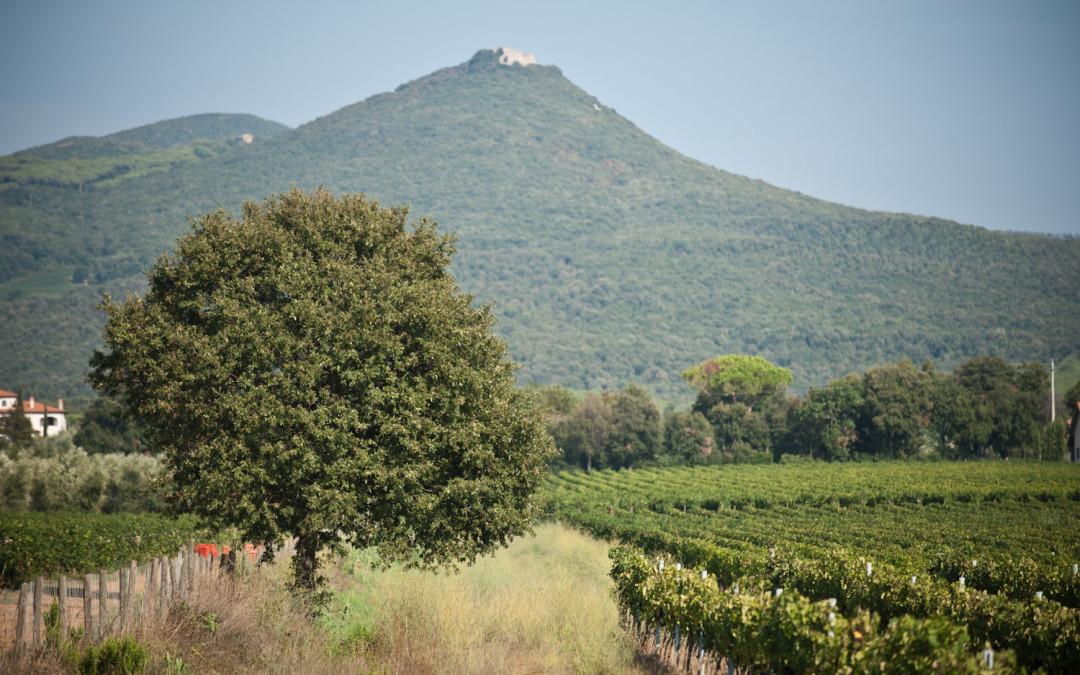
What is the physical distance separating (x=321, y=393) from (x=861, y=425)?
327ft

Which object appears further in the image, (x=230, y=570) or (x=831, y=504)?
(x=831, y=504)

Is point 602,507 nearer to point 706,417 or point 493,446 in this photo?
point 493,446

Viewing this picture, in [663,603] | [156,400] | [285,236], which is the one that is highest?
[285,236]

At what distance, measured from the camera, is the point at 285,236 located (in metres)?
20.2

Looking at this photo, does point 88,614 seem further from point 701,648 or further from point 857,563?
point 857,563

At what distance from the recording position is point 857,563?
21688 mm

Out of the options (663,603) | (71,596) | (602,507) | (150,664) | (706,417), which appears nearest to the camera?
(150,664)

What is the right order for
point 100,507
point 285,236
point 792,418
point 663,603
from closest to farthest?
point 663,603 → point 285,236 → point 100,507 → point 792,418

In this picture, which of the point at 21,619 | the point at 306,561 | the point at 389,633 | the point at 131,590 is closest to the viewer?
the point at 21,619

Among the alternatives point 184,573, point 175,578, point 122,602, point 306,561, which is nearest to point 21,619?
point 122,602

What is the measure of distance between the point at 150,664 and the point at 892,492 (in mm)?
57380

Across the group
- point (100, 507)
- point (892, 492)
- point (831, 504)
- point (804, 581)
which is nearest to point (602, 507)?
point (831, 504)

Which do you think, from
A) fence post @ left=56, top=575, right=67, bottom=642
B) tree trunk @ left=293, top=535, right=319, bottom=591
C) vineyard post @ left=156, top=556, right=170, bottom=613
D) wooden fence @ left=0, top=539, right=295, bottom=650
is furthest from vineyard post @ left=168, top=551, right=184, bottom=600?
tree trunk @ left=293, top=535, right=319, bottom=591

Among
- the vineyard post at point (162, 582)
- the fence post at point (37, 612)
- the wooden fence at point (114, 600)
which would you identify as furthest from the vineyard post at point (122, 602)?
the fence post at point (37, 612)
